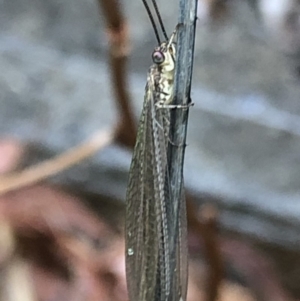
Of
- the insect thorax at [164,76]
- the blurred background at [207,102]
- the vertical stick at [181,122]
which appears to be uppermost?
the blurred background at [207,102]

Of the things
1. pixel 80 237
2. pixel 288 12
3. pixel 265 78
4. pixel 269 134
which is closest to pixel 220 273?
pixel 80 237

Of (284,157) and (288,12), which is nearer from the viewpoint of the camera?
(284,157)

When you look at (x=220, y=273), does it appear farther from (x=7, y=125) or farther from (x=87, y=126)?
(x=7, y=125)

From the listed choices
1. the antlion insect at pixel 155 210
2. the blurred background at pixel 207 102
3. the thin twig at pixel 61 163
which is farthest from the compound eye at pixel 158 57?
the blurred background at pixel 207 102

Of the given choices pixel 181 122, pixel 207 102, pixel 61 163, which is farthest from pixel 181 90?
pixel 207 102

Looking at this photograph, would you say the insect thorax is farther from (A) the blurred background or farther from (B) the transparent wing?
(A) the blurred background

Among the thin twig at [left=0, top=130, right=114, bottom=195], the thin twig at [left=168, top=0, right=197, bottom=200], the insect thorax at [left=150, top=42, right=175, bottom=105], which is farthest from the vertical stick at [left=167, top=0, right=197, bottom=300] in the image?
the thin twig at [left=0, top=130, right=114, bottom=195]

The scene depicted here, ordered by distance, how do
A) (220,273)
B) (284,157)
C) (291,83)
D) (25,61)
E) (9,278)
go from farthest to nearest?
(25,61) < (291,83) < (284,157) < (9,278) < (220,273)

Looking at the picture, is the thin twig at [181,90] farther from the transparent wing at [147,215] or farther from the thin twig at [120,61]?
the thin twig at [120,61]
